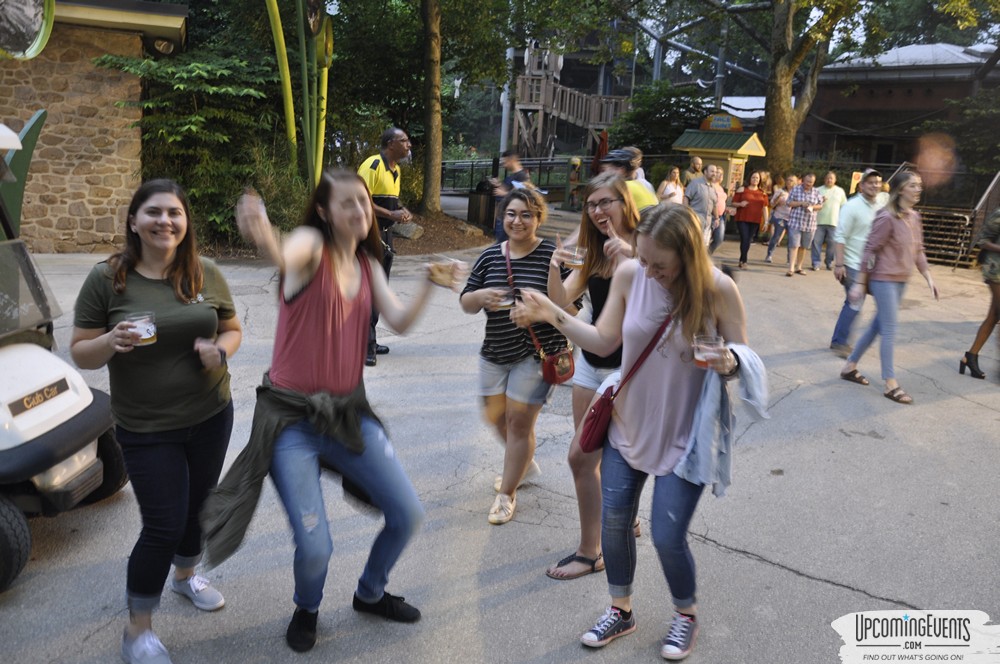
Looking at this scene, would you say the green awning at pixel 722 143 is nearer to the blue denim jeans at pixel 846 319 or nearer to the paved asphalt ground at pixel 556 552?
the blue denim jeans at pixel 846 319

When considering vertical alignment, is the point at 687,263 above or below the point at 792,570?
above

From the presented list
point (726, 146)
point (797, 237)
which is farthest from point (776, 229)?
point (726, 146)

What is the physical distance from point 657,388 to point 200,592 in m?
2.10

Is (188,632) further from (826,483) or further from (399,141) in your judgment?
(399,141)

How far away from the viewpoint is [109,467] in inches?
167

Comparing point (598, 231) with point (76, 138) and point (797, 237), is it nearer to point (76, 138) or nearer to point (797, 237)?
point (797, 237)

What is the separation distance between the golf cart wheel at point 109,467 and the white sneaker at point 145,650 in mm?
1296

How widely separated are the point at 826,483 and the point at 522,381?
2.31 meters

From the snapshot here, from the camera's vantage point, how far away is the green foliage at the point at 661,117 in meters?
24.2

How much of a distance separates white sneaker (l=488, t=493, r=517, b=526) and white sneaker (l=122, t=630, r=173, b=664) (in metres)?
1.83

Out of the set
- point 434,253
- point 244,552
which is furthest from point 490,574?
point 434,253

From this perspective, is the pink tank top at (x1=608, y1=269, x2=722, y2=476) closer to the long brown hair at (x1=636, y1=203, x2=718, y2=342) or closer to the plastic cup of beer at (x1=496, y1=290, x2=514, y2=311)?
the long brown hair at (x1=636, y1=203, x2=718, y2=342)

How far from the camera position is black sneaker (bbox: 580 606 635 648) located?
131 inches

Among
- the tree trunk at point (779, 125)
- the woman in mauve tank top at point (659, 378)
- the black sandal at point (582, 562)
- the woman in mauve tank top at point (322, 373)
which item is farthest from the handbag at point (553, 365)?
the tree trunk at point (779, 125)
